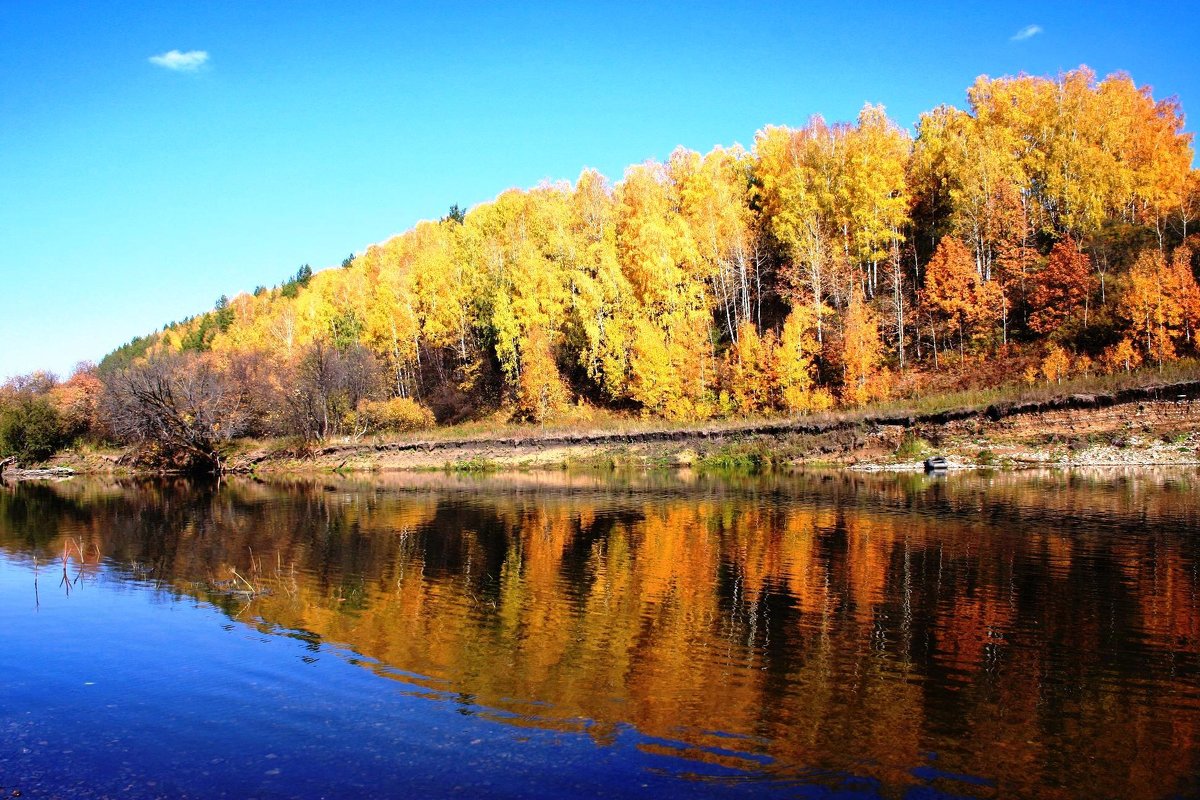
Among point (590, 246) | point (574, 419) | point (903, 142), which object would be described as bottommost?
point (574, 419)

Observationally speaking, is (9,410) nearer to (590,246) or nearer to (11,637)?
(590,246)

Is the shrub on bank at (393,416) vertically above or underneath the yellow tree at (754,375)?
underneath

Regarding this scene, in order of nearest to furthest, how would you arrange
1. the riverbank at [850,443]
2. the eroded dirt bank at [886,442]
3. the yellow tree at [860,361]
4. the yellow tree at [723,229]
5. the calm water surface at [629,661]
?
the calm water surface at [629,661] < the eroded dirt bank at [886,442] < the riverbank at [850,443] < the yellow tree at [860,361] < the yellow tree at [723,229]

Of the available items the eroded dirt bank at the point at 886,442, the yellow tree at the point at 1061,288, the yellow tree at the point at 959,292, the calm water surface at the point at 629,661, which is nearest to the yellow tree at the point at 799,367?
the eroded dirt bank at the point at 886,442

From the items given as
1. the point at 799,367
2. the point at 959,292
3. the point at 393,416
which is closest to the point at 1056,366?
the point at 959,292

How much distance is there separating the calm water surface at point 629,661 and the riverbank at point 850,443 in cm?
1536

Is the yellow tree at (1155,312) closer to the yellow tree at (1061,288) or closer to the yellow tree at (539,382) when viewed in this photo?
the yellow tree at (1061,288)

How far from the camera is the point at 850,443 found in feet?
155

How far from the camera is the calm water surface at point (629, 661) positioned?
8.55 meters

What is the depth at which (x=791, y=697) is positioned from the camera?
34.3 ft

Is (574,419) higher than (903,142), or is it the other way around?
(903,142)

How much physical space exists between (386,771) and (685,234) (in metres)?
59.1

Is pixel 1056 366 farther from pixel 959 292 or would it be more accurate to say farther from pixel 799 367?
pixel 799 367

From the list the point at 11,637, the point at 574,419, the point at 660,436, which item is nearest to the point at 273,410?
the point at 574,419
